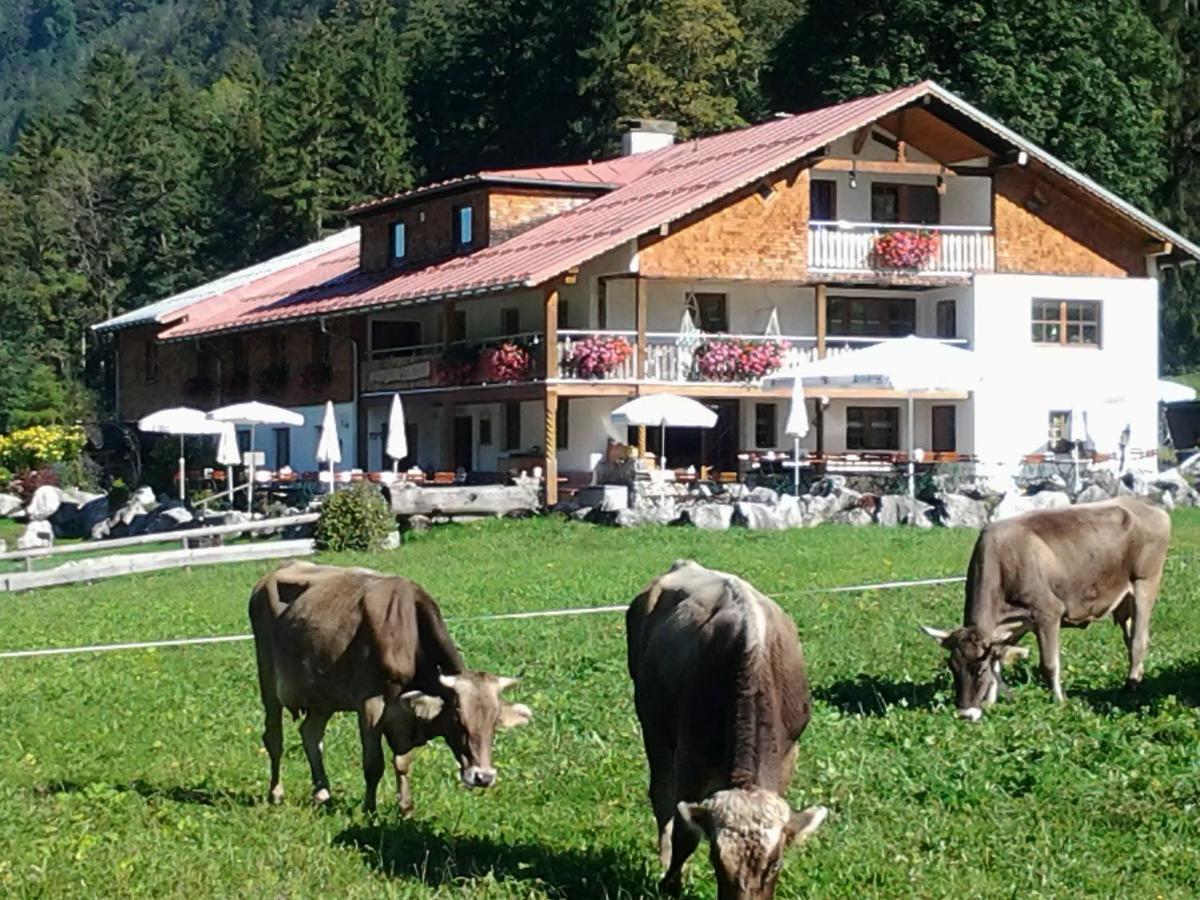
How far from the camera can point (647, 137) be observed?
180 feet

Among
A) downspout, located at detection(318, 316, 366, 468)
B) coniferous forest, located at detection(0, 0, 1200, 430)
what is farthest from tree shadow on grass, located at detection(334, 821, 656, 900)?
coniferous forest, located at detection(0, 0, 1200, 430)

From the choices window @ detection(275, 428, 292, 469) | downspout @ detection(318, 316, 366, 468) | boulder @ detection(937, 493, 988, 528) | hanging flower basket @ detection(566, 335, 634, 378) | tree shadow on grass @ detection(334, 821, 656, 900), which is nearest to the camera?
tree shadow on grass @ detection(334, 821, 656, 900)

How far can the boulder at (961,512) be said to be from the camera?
33.6 m

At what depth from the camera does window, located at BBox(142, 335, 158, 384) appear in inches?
2438

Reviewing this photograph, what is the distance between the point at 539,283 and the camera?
38.5 meters

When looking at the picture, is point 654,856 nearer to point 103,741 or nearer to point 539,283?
point 103,741

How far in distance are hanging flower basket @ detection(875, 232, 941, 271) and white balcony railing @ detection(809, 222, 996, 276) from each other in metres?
0.04

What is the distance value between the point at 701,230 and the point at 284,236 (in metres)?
45.5

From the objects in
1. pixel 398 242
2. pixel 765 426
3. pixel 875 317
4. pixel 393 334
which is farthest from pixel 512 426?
pixel 875 317

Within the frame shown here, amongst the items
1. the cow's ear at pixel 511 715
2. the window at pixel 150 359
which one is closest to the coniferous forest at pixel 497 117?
the window at pixel 150 359

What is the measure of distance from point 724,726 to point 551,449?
30.0 m

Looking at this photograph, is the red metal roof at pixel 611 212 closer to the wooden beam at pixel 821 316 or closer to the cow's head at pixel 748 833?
the wooden beam at pixel 821 316

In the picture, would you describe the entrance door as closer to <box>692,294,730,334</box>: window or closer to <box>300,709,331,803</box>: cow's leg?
<box>692,294,730,334</box>: window

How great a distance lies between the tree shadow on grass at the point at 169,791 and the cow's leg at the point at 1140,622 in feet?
21.1
